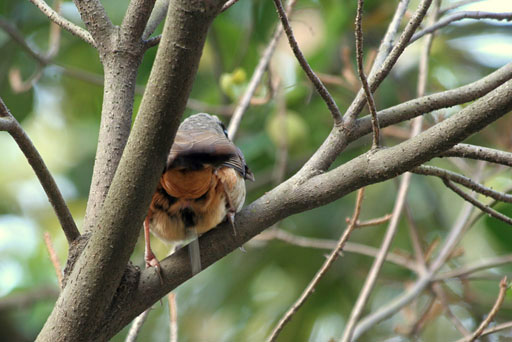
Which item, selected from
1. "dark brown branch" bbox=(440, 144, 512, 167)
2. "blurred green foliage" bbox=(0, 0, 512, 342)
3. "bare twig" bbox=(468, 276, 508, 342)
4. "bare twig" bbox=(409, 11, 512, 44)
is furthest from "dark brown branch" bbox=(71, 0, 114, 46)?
"blurred green foliage" bbox=(0, 0, 512, 342)

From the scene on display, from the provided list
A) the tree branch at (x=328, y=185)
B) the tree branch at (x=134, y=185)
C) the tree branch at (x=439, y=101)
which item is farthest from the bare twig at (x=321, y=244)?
the tree branch at (x=134, y=185)

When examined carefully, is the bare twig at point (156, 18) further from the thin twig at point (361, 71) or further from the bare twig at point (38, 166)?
the thin twig at point (361, 71)

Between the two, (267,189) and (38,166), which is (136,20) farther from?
(267,189)

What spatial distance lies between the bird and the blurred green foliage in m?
2.02

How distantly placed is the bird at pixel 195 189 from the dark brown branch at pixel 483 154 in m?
0.78

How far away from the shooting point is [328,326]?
5.00m

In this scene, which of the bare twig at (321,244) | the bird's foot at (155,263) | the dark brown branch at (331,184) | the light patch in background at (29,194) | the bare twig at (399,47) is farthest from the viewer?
the light patch in background at (29,194)

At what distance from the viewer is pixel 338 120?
2059 millimetres

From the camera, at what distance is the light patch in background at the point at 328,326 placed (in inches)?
193

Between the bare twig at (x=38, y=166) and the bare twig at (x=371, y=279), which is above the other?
the bare twig at (x=38, y=166)

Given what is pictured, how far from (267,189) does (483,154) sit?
3440 millimetres

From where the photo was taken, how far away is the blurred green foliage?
4926 mm

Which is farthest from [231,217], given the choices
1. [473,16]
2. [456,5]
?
[456,5]

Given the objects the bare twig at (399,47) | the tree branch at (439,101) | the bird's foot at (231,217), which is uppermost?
the bare twig at (399,47)
